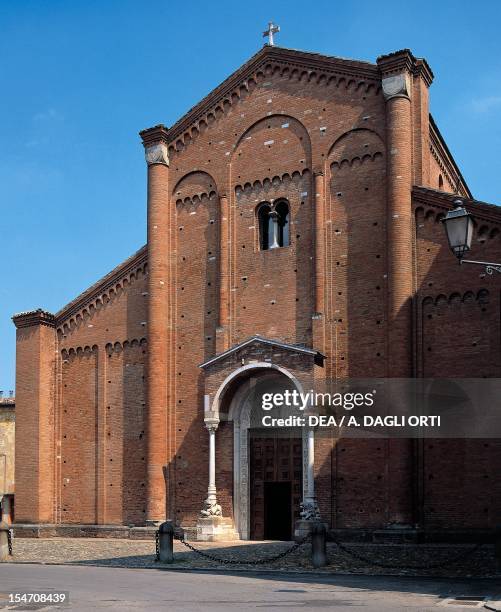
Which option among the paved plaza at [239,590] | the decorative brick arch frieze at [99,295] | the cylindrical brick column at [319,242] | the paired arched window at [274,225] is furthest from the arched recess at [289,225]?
the paved plaza at [239,590]

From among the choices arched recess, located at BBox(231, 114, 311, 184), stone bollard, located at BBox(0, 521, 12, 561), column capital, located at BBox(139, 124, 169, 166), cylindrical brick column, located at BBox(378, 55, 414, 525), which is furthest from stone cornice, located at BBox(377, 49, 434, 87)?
stone bollard, located at BBox(0, 521, 12, 561)

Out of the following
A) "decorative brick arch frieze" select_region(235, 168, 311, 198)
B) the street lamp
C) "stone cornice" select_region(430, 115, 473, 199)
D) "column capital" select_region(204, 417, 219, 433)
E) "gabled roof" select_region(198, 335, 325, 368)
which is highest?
"stone cornice" select_region(430, 115, 473, 199)

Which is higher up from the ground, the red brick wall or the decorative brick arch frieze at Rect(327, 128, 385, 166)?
the decorative brick arch frieze at Rect(327, 128, 385, 166)

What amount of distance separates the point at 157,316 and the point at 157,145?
17.1 ft

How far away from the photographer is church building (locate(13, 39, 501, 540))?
20.7m

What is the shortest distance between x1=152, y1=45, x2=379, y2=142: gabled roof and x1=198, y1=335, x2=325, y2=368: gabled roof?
23.4ft

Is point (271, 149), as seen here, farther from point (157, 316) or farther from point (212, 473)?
point (212, 473)

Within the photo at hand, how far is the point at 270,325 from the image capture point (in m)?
23.2

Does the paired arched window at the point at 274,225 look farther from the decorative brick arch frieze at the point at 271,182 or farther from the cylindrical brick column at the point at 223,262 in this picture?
the cylindrical brick column at the point at 223,262

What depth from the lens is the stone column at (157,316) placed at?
78.1 feet

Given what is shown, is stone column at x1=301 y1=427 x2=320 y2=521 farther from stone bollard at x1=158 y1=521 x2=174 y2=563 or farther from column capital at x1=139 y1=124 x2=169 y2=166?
column capital at x1=139 y1=124 x2=169 y2=166

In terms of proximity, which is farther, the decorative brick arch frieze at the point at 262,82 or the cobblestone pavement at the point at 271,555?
the decorative brick arch frieze at the point at 262,82

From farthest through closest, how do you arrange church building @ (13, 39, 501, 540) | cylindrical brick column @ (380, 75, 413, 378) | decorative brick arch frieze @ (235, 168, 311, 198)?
1. decorative brick arch frieze @ (235, 168, 311, 198)
2. cylindrical brick column @ (380, 75, 413, 378)
3. church building @ (13, 39, 501, 540)

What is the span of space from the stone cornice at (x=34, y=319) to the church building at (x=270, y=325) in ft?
0.19
